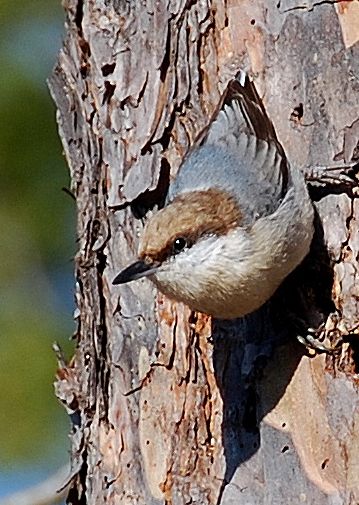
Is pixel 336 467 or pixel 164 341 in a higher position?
pixel 164 341

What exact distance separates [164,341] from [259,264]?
0.37 m

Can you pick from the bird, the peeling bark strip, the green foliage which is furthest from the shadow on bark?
the green foliage

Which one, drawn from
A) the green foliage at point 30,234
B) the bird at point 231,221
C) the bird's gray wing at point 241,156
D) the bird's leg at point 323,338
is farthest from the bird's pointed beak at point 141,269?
the green foliage at point 30,234

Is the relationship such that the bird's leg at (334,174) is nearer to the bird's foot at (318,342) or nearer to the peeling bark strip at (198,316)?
the peeling bark strip at (198,316)

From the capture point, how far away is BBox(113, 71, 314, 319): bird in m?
2.26

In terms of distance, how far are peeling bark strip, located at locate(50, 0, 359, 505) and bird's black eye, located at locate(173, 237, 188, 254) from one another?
0.30 metres

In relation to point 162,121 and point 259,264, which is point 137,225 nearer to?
point 162,121

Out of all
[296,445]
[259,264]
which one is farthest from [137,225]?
[296,445]

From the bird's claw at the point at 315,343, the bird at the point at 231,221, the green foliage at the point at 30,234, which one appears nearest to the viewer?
the bird at the point at 231,221

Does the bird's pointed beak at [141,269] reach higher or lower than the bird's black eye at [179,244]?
lower

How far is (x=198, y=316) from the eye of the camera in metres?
2.53

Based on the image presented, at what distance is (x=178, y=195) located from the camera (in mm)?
2410

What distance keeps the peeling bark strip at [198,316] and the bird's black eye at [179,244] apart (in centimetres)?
30

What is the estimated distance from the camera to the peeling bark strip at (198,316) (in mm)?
2402
